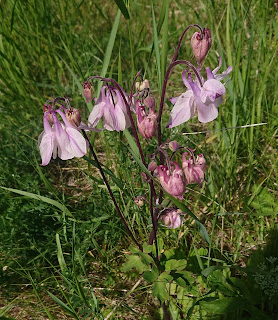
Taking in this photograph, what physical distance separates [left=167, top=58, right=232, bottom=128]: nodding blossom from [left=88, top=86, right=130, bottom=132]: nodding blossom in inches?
8.2

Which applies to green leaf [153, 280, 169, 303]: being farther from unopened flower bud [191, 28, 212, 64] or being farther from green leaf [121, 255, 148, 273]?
unopened flower bud [191, 28, 212, 64]

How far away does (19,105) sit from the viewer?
2.80 meters

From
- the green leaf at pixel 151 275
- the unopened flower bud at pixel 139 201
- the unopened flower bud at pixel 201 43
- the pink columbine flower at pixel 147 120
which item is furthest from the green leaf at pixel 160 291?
the unopened flower bud at pixel 201 43

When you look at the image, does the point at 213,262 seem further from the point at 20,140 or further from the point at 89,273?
the point at 20,140

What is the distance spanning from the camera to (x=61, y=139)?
1.35 meters

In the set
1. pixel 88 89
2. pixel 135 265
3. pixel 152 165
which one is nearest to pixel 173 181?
pixel 152 165

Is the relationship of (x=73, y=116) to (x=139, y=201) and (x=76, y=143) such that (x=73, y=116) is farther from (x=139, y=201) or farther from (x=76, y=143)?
(x=139, y=201)

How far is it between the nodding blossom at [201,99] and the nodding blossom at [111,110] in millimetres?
207

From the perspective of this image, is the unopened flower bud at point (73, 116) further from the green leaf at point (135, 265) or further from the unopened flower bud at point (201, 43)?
the green leaf at point (135, 265)

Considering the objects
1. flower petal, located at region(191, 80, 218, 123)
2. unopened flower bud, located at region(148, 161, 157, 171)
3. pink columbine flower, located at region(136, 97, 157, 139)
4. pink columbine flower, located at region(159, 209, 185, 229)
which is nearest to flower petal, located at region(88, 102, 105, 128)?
pink columbine flower, located at region(136, 97, 157, 139)

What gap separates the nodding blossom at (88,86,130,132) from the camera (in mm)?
1403

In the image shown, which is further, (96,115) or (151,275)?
(151,275)

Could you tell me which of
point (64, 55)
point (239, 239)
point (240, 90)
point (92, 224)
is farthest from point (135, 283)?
point (64, 55)

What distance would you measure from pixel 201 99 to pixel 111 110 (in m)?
0.34
